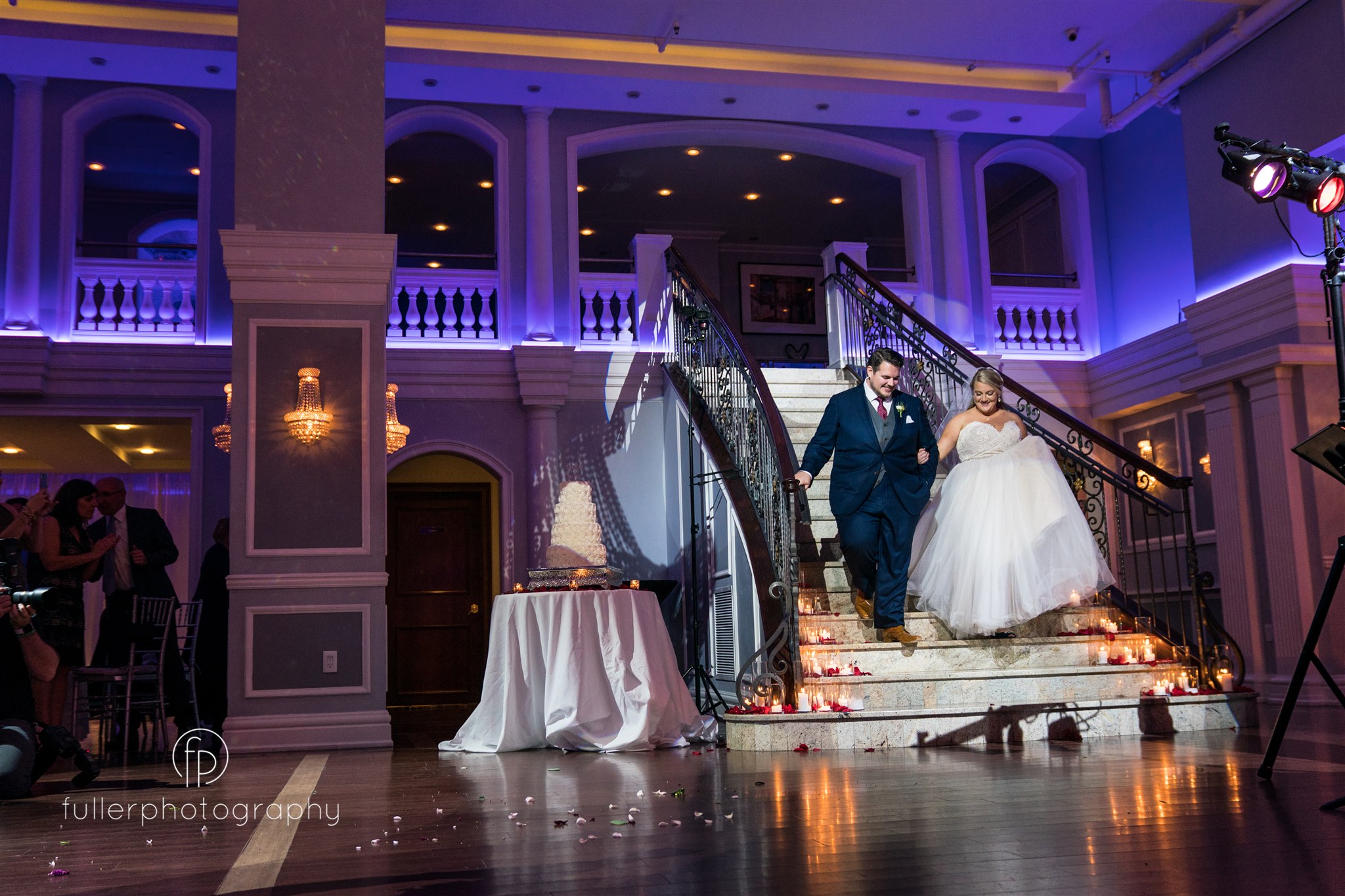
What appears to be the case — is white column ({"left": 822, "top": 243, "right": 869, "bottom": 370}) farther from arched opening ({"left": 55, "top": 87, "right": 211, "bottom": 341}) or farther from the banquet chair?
the banquet chair

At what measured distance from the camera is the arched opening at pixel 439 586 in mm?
11609

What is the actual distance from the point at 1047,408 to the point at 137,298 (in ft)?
24.4

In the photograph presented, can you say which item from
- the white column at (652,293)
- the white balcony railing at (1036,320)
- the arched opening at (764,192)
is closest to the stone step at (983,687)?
the white column at (652,293)

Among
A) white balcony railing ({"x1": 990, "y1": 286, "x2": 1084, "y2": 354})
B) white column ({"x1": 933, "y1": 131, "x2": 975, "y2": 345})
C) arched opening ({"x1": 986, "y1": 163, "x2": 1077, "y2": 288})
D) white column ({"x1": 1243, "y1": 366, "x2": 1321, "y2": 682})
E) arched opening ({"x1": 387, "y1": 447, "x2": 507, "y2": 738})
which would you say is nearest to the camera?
white column ({"x1": 1243, "y1": 366, "x2": 1321, "y2": 682})

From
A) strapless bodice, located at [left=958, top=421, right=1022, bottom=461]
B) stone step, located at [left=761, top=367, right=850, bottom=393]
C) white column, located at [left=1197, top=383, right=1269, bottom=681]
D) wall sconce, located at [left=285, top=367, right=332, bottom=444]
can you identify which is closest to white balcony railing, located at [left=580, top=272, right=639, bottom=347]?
stone step, located at [left=761, top=367, right=850, bottom=393]

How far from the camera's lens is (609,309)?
35.6 feet

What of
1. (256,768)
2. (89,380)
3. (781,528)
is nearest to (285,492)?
(256,768)

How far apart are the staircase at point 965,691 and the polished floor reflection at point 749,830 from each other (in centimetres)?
37

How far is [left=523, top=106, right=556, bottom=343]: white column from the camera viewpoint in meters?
10.4

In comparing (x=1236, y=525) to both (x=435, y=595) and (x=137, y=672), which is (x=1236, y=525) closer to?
(x=435, y=595)

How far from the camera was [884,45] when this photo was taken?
33.9ft

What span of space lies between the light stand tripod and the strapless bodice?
103 inches

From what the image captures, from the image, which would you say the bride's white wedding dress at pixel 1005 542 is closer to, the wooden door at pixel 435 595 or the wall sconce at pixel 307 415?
the wall sconce at pixel 307 415

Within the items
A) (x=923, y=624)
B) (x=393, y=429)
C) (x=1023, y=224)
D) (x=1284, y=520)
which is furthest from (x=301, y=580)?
(x=1023, y=224)
